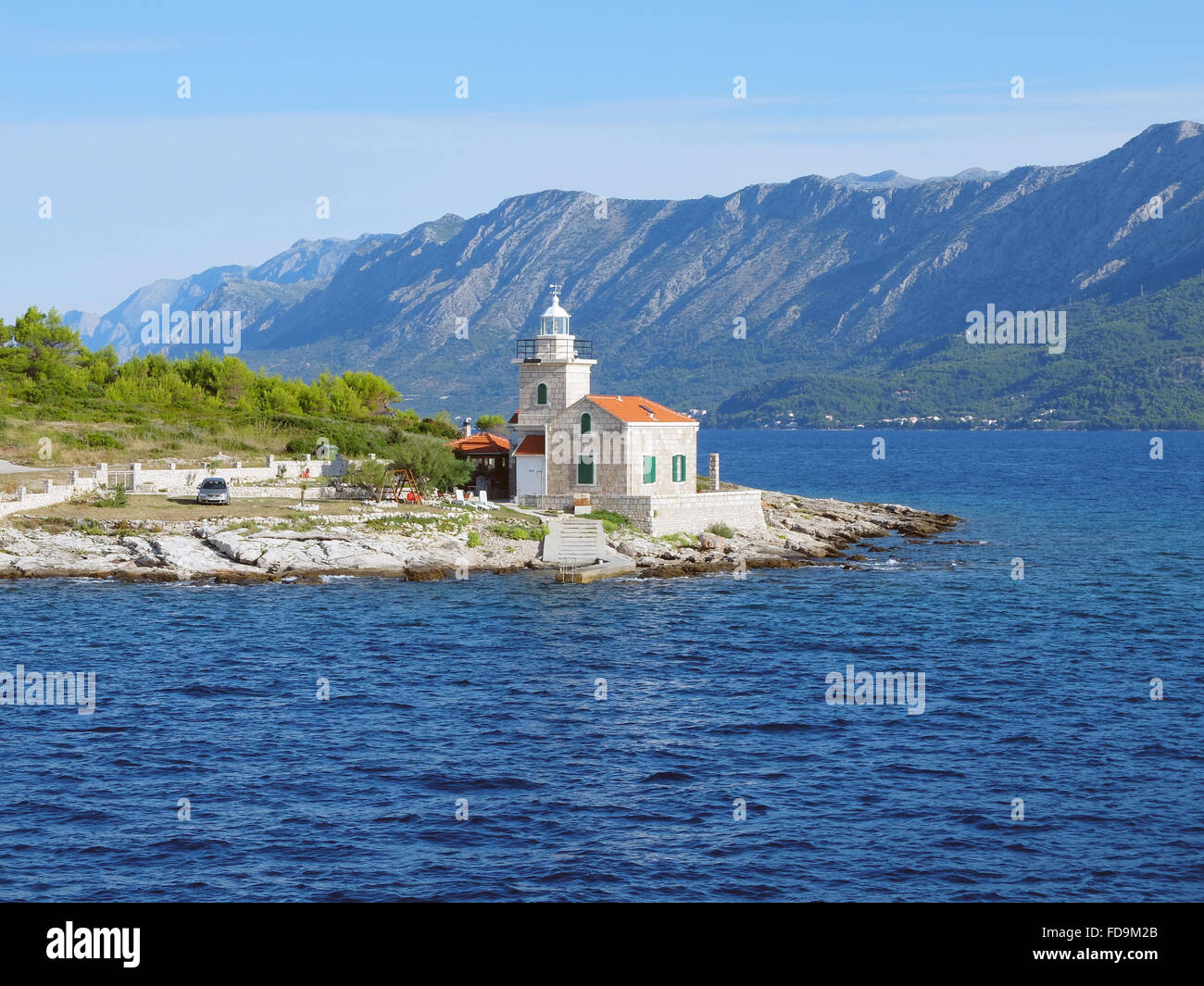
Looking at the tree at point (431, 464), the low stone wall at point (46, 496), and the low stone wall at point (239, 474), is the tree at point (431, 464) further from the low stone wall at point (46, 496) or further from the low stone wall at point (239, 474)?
the low stone wall at point (46, 496)

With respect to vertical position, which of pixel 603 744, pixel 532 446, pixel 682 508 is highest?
pixel 532 446

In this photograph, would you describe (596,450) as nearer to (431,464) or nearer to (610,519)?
(610,519)

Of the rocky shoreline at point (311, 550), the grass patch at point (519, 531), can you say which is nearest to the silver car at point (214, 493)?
the rocky shoreline at point (311, 550)

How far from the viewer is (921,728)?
32094 millimetres

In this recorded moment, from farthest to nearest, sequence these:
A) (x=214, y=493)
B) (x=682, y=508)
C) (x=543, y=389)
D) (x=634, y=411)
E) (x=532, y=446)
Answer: (x=543, y=389) < (x=532, y=446) < (x=682, y=508) < (x=634, y=411) < (x=214, y=493)

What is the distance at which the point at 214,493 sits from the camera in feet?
196

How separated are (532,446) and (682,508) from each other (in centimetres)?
841

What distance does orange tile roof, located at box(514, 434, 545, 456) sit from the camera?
210 feet

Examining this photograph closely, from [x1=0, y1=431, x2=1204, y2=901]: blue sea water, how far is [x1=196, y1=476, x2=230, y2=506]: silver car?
355 inches

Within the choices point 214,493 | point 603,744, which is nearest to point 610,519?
point 214,493

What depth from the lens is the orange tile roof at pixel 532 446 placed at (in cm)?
6406

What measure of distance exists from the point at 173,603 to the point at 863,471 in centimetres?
12103
